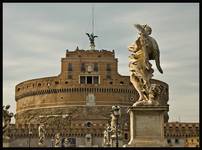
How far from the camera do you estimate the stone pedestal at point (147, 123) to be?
10.5m

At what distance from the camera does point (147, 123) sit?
416 inches

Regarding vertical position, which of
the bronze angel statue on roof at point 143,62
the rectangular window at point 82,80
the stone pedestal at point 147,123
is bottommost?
the stone pedestal at point 147,123

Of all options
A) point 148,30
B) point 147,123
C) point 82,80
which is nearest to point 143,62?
→ point 148,30

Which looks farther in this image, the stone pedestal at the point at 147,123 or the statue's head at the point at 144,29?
the statue's head at the point at 144,29

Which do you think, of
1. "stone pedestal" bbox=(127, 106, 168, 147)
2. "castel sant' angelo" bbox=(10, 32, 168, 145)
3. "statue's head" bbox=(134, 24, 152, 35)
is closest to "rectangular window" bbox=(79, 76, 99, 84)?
"castel sant' angelo" bbox=(10, 32, 168, 145)

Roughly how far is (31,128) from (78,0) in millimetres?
80414

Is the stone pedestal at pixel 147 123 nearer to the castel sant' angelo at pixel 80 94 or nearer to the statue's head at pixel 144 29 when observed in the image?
the statue's head at pixel 144 29

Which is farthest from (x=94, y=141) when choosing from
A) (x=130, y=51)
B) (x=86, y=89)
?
(x=130, y=51)

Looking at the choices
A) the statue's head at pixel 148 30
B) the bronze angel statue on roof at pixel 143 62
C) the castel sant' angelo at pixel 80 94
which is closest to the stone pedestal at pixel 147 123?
the bronze angel statue on roof at pixel 143 62

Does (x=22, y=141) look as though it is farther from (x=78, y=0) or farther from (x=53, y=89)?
(x=78, y=0)

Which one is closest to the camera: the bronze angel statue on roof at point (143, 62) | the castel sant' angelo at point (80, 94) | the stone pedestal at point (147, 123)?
the stone pedestal at point (147, 123)

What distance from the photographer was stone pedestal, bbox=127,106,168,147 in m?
10.5

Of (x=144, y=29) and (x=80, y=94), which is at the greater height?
(x=80, y=94)

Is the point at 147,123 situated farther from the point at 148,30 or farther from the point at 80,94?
the point at 80,94
